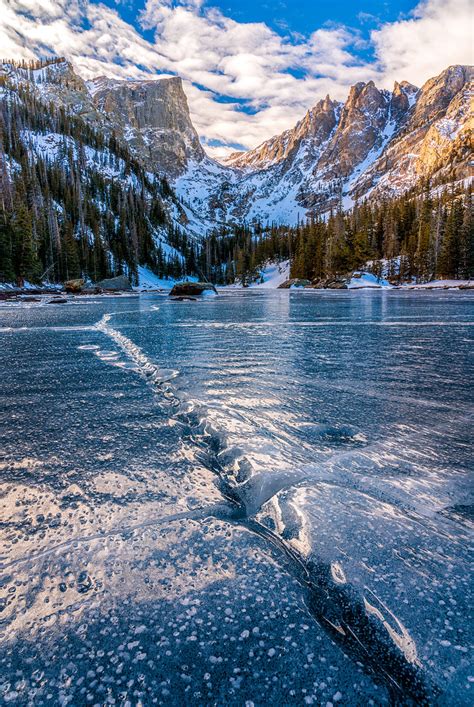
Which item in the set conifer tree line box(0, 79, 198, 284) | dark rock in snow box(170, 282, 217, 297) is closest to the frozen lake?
dark rock in snow box(170, 282, 217, 297)

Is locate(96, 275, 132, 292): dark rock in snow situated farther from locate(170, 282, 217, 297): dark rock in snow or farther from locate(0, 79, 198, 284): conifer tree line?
locate(170, 282, 217, 297): dark rock in snow

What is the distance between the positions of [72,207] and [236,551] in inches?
3541

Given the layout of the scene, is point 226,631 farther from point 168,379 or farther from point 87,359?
point 87,359

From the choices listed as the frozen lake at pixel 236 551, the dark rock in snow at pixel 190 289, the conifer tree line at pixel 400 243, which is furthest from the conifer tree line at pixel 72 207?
the frozen lake at pixel 236 551

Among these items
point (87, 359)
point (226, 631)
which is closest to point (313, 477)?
point (226, 631)

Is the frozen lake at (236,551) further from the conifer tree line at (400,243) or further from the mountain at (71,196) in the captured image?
the conifer tree line at (400,243)

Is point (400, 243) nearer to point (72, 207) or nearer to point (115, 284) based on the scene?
point (115, 284)

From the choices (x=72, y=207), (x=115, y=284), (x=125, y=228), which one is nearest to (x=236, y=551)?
(x=115, y=284)

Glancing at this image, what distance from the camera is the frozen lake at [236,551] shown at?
0.89 metres

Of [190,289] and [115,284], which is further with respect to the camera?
[115,284]

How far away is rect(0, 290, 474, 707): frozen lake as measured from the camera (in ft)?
2.93

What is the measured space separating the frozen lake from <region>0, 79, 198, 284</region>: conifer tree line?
44.5 m

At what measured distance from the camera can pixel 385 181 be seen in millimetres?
183125

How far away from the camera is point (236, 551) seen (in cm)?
137
